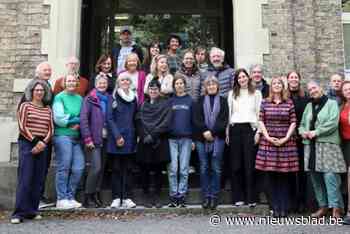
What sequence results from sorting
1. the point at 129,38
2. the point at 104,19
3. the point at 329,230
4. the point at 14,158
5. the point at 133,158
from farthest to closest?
the point at 104,19 < the point at 129,38 < the point at 14,158 < the point at 133,158 < the point at 329,230

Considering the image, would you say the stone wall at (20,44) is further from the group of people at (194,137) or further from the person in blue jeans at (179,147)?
the person in blue jeans at (179,147)

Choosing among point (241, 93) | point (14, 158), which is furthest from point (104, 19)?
point (241, 93)

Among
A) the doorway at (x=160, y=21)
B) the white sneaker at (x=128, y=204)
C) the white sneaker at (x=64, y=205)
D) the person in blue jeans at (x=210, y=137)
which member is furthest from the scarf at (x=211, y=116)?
the doorway at (x=160, y=21)

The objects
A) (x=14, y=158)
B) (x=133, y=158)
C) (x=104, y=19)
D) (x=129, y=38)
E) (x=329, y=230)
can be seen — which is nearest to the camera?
(x=329, y=230)

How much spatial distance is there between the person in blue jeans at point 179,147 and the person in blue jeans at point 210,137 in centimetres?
13

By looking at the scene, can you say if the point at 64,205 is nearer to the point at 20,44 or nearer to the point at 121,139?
the point at 121,139

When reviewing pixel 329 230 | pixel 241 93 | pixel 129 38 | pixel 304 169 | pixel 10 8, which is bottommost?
pixel 329 230

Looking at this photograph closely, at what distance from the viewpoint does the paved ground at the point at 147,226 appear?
5.30 m

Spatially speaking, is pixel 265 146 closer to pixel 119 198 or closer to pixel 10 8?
pixel 119 198

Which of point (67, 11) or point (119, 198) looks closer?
point (119, 198)

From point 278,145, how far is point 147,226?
205cm

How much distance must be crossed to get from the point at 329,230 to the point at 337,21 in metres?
4.20

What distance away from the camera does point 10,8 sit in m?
7.83

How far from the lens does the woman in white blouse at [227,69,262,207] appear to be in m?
6.29
